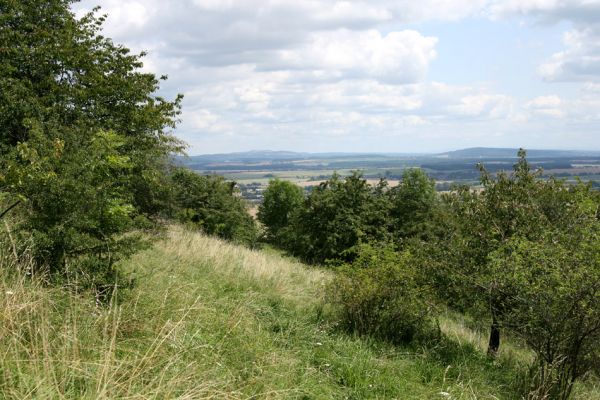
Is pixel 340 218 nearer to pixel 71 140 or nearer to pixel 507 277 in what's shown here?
pixel 71 140

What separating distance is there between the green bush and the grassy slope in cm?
44

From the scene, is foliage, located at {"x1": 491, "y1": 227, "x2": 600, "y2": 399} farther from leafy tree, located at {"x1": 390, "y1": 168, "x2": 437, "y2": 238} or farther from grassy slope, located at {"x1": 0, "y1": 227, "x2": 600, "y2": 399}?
leafy tree, located at {"x1": 390, "y1": 168, "x2": 437, "y2": 238}

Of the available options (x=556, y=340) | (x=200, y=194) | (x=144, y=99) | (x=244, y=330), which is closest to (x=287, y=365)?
(x=244, y=330)

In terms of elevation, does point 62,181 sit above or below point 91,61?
below

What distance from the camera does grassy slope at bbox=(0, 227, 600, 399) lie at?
318 cm

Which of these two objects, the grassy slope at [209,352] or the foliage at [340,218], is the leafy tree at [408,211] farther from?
the grassy slope at [209,352]

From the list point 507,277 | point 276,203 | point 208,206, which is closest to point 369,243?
point 507,277

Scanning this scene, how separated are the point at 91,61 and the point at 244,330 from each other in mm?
10759

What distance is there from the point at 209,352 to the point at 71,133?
612 centimetres

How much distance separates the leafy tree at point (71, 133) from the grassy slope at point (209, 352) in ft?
2.22

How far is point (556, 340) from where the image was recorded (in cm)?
576

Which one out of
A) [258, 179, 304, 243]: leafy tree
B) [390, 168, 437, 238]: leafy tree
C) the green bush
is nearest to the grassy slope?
the green bush

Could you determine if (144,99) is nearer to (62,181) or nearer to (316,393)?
(62,181)

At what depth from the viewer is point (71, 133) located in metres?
8.80
